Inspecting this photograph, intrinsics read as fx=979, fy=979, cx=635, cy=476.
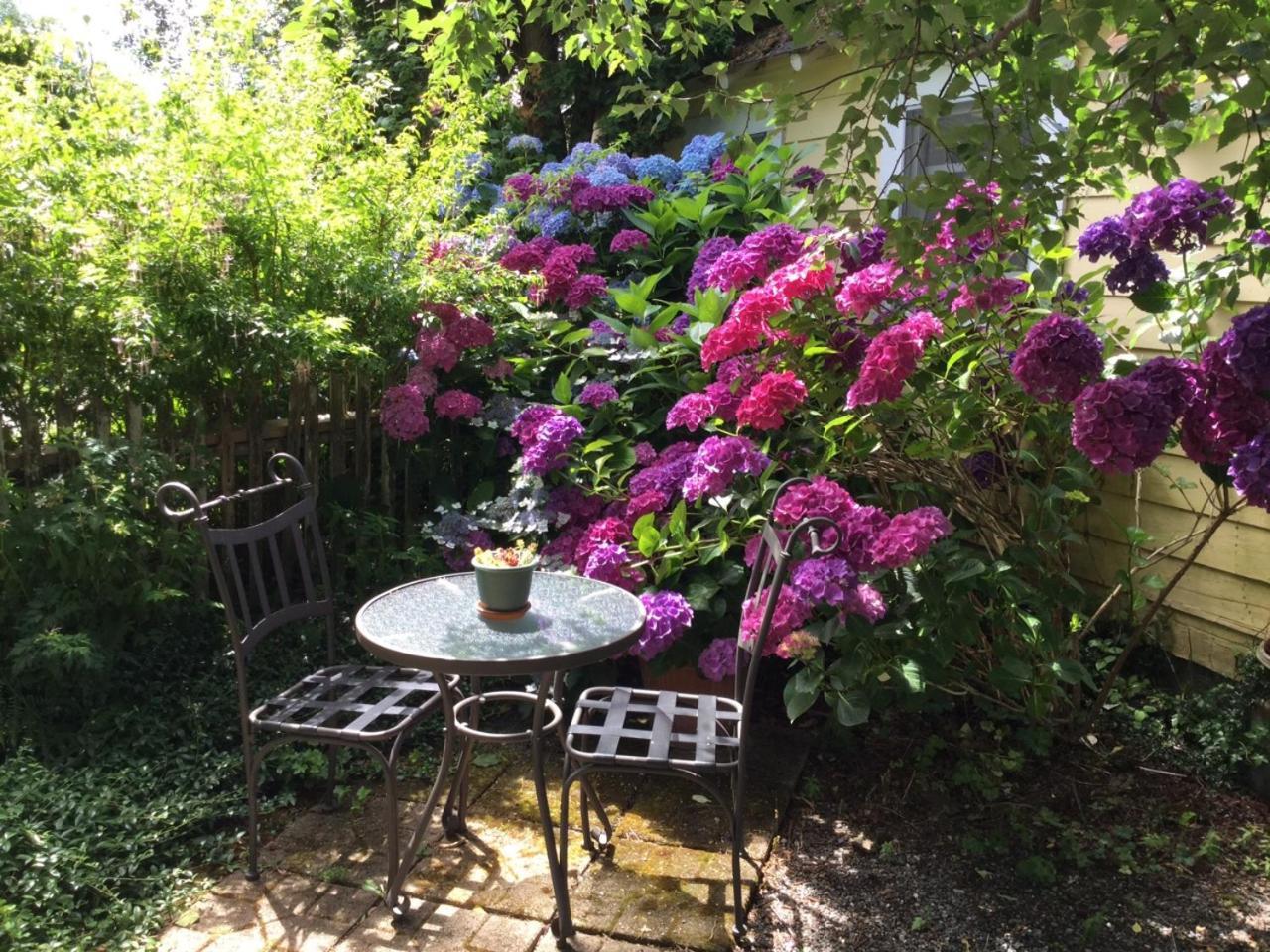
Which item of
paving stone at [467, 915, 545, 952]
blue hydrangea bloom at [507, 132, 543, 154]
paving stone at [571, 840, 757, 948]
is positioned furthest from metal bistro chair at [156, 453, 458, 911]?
blue hydrangea bloom at [507, 132, 543, 154]

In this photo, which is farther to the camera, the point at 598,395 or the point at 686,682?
the point at 598,395

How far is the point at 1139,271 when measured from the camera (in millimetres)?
2717

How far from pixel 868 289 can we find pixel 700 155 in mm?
2507

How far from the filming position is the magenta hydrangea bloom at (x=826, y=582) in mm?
2604

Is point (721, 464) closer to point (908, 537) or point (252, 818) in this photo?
point (908, 537)

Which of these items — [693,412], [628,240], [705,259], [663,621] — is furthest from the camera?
[628,240]

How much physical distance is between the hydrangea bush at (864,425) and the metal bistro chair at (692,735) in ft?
0.60

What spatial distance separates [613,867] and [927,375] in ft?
5.57

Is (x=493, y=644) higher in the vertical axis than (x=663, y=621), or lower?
higher

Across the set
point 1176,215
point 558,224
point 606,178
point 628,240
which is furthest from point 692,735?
point 606,178

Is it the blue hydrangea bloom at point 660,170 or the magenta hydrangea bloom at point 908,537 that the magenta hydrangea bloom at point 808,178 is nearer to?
the blue hydrangea bloom at point 660,170

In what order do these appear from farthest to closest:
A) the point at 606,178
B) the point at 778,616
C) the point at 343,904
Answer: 1. the point at 606,178
2. the point at 778,616
3. the point at 343,904

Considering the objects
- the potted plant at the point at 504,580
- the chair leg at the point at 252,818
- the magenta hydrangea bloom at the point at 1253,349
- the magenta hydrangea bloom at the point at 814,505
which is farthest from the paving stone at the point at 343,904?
the magenta hydrangea bloom at the point at 1253,349

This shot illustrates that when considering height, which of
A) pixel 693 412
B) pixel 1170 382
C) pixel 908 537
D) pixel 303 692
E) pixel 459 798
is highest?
pixel 1170 382
